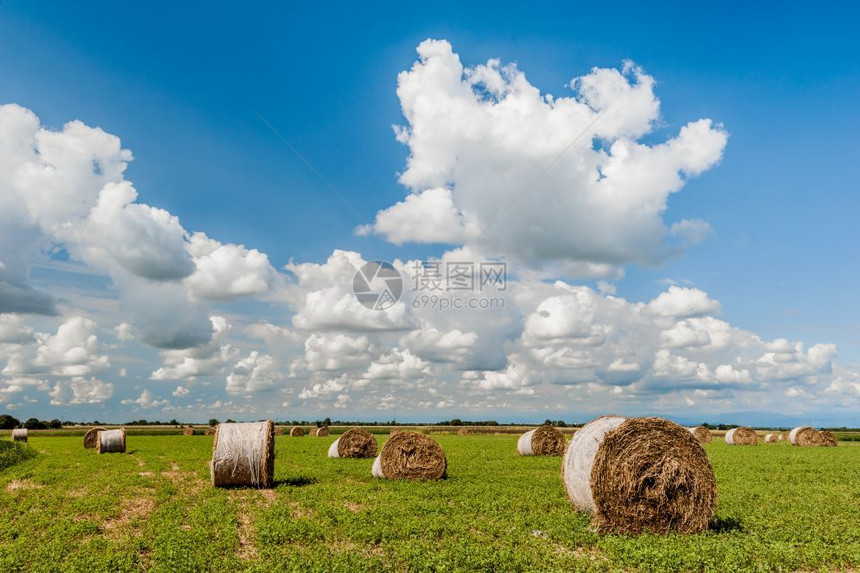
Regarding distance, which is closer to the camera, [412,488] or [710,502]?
[710,502]

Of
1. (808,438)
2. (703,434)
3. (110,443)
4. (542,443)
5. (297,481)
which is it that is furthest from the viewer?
(703,434)

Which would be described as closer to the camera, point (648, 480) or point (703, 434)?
point (648, 480)

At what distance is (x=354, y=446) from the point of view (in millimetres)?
31391

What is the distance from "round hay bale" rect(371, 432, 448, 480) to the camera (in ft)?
67.6

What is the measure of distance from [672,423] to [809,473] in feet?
49.2

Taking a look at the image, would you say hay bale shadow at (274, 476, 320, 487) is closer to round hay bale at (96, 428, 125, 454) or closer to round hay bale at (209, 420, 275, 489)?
round hay bale at (209, 420, 275, 489)

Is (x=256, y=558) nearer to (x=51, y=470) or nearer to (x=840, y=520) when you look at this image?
(x=840, y=520)

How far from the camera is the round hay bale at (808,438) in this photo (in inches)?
1927

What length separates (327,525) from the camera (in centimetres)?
1265

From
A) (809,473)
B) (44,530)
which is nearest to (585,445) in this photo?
(44,530)

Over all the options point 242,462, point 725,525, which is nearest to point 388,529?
point 725,525

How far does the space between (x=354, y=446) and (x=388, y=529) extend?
20.0 metres

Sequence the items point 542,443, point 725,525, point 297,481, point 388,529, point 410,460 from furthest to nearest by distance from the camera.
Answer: point 542,443, point 410,460, point 297,481, point 725,525, point 388,529

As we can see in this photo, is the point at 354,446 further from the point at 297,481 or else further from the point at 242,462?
the point at 242,462
